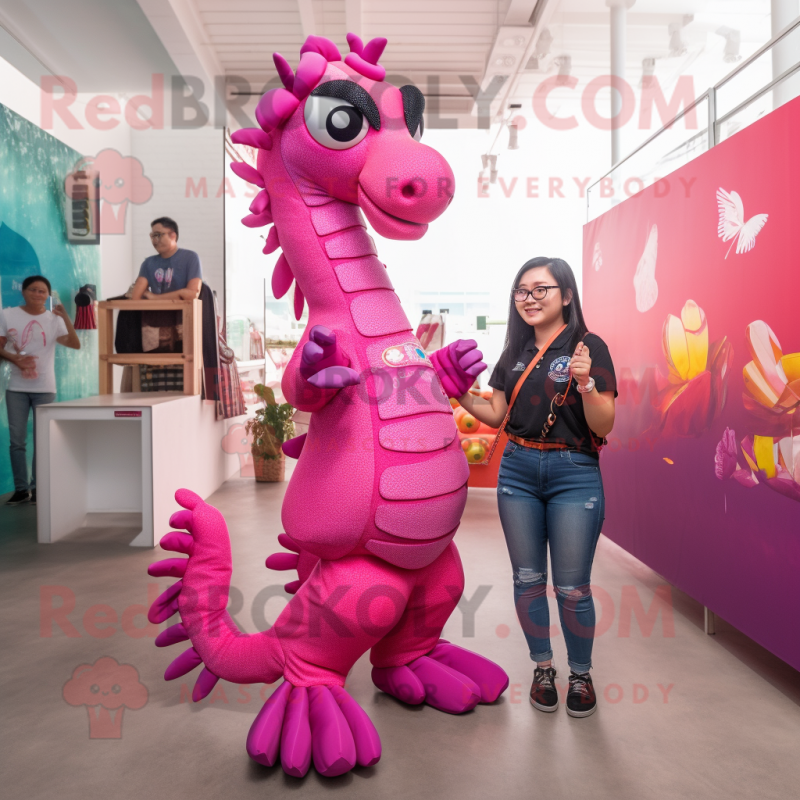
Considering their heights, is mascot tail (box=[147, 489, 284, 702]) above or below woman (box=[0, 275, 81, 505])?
below

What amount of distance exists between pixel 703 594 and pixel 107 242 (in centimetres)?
566

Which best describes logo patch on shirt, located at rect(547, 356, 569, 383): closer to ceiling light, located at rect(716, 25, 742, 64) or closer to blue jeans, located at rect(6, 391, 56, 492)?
blue jeans, located at rect(6, 391, 56, 492)

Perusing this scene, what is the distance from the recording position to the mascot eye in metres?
1.51

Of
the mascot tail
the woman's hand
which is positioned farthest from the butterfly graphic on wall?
the mascot tail

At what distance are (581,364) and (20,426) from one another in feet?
13.9

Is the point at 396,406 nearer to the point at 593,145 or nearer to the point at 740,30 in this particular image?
the point at 740,30

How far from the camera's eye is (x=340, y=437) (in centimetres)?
156

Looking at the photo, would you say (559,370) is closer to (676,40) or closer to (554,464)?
(554,464)

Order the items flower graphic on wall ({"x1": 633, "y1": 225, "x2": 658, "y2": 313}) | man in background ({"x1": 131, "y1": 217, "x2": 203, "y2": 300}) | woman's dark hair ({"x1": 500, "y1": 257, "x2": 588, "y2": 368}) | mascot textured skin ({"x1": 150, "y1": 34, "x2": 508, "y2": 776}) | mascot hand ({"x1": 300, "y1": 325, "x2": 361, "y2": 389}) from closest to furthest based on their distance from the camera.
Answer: mascot hand ({"x1": 300, "y1": 325, "x2": 361, "y2": 389}), mascot textured skin ({"x1": 150, "y1": 34, "x2": 508, "y2": 776}), woman's dark hair ({"x1": 500, "y1": 257, "x2": 588, "y2": 368}), flower graphic on wall ({"x1": 633, "y1": 225, "x2": 658, "y2": 313}), man in background ({"x1": 131, "y1": 217, "x2": 203, "y2": 300})

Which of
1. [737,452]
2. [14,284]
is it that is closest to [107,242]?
[14,284]

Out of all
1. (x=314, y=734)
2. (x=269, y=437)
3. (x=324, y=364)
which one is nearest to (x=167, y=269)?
(x=269, y=437)

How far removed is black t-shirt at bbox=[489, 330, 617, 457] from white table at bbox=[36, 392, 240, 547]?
2.39 meters

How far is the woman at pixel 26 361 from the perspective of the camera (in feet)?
14.6

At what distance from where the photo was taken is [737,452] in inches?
84.4
